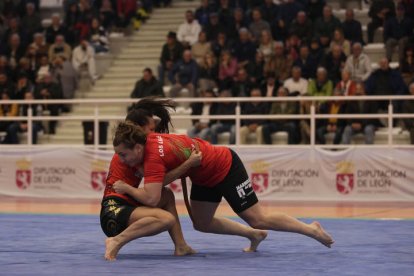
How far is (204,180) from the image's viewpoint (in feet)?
26.9

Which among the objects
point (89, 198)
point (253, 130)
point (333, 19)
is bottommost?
point (89, 198)

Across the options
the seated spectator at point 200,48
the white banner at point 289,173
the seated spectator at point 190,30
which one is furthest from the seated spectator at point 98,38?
the white banner at point 289,173

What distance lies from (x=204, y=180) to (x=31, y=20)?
1706cm

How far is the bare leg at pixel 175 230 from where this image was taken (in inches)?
327

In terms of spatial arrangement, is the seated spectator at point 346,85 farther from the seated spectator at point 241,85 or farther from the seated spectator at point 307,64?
the seated spectator at point 241,85

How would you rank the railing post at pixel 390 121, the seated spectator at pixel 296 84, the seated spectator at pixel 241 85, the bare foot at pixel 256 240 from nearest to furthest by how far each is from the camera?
the bare foot at pixel 256 240
the railing post at pixel 390 121
the seated spectator at pixel 296 84
the seated spectator at pixel 241 85

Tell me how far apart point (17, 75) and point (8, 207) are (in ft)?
22.9

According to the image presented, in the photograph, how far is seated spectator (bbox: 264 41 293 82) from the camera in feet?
61.7

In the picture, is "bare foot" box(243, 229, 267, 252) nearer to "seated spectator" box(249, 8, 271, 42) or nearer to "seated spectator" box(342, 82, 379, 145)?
"seated spectator" box(342, 82, 379, 145)

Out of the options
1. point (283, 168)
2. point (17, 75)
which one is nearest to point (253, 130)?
point (283, 168)

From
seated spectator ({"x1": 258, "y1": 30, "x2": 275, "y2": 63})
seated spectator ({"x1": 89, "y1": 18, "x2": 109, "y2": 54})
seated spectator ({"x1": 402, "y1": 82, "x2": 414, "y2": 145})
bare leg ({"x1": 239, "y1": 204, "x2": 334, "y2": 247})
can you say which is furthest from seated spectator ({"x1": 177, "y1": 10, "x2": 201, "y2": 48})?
bare leg ({"x1": 239, "y1": 204, "x2": 334, "y2": 247})

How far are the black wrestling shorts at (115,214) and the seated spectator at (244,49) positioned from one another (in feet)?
38.2

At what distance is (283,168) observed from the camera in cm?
1614

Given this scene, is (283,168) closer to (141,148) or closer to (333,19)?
(333,19)
